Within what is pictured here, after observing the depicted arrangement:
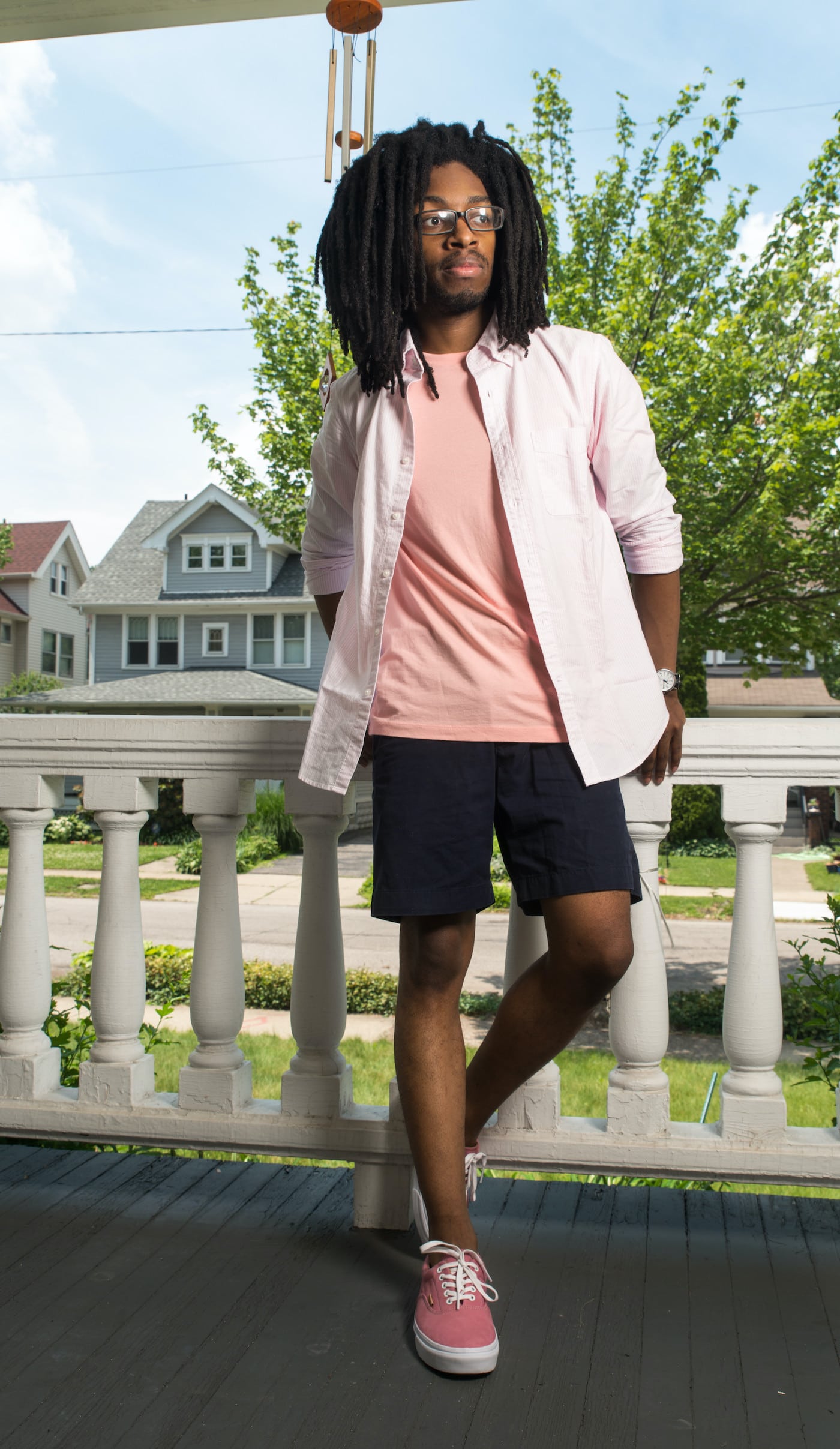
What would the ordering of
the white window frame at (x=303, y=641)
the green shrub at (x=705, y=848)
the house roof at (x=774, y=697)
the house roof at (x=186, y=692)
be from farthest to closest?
1. the house roof at (x=774, y=697)
2. the white window frame at (x=303, y=641)
3. the house roof at (x=186, y=692)
4. the green shrub at (x=705, y=848)

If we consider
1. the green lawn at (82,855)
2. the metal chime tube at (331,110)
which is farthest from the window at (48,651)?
the metal chime tube at (331,110)

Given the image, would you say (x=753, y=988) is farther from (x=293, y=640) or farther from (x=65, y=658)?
(x=65, y=658)

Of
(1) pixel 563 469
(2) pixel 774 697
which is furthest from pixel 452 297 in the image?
(2) pixel 774 697

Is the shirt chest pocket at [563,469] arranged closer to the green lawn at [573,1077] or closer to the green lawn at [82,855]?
the green lawn at [573,1077]

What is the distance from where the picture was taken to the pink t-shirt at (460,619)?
138cm

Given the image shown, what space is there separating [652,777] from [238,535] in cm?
1932

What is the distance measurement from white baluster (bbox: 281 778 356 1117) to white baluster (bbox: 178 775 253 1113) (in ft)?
0.32

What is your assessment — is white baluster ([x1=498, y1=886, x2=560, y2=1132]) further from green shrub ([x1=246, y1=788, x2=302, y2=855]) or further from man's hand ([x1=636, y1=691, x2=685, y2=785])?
green shrub ([x1=246, y1=788, x2=302, y2=855])

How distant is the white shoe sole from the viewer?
129 centimetres

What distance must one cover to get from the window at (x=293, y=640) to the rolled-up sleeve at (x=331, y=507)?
60.6 feet

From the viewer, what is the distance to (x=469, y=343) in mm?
1499

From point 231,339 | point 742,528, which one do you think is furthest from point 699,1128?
point 231,339

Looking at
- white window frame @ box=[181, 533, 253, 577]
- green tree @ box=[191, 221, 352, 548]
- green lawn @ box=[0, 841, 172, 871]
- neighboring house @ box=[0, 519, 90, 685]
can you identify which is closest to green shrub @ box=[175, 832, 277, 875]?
green lawn @ box=[0, 841, 172, 871]

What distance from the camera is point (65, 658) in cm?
2762
